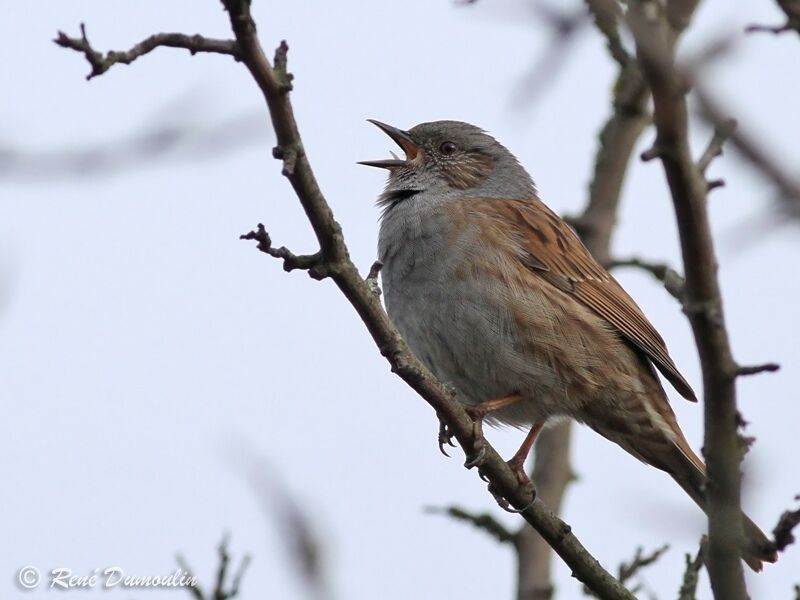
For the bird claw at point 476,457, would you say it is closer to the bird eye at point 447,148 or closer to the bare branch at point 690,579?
the bare branch at point 690,579

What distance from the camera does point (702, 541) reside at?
481cm

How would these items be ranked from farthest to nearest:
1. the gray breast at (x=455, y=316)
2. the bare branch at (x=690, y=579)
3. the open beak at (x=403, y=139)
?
the open beak at (x=403, y=139) < the gray breast at (x=455, y=316) < the bare branch at (x=690, y=579)

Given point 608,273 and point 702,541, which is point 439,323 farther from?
point 702,541

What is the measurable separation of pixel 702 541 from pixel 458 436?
1246 mm

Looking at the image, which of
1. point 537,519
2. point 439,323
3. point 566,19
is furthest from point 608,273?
point 566,19

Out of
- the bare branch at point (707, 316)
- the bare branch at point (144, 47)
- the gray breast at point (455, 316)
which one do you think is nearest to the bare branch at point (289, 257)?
the bare branch at point (144, 47)

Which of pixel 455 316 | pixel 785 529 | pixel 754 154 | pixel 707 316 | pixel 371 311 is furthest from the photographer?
pixel 455 316

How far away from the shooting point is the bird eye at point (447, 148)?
872 cm

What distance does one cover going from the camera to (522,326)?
693cm

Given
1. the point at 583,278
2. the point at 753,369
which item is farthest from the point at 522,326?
the point at 753,369

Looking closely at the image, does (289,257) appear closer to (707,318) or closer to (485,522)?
(707,318)

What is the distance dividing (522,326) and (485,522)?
1.40m

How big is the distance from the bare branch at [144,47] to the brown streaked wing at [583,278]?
13.6 ft

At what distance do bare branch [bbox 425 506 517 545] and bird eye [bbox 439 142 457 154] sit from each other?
2.87m
